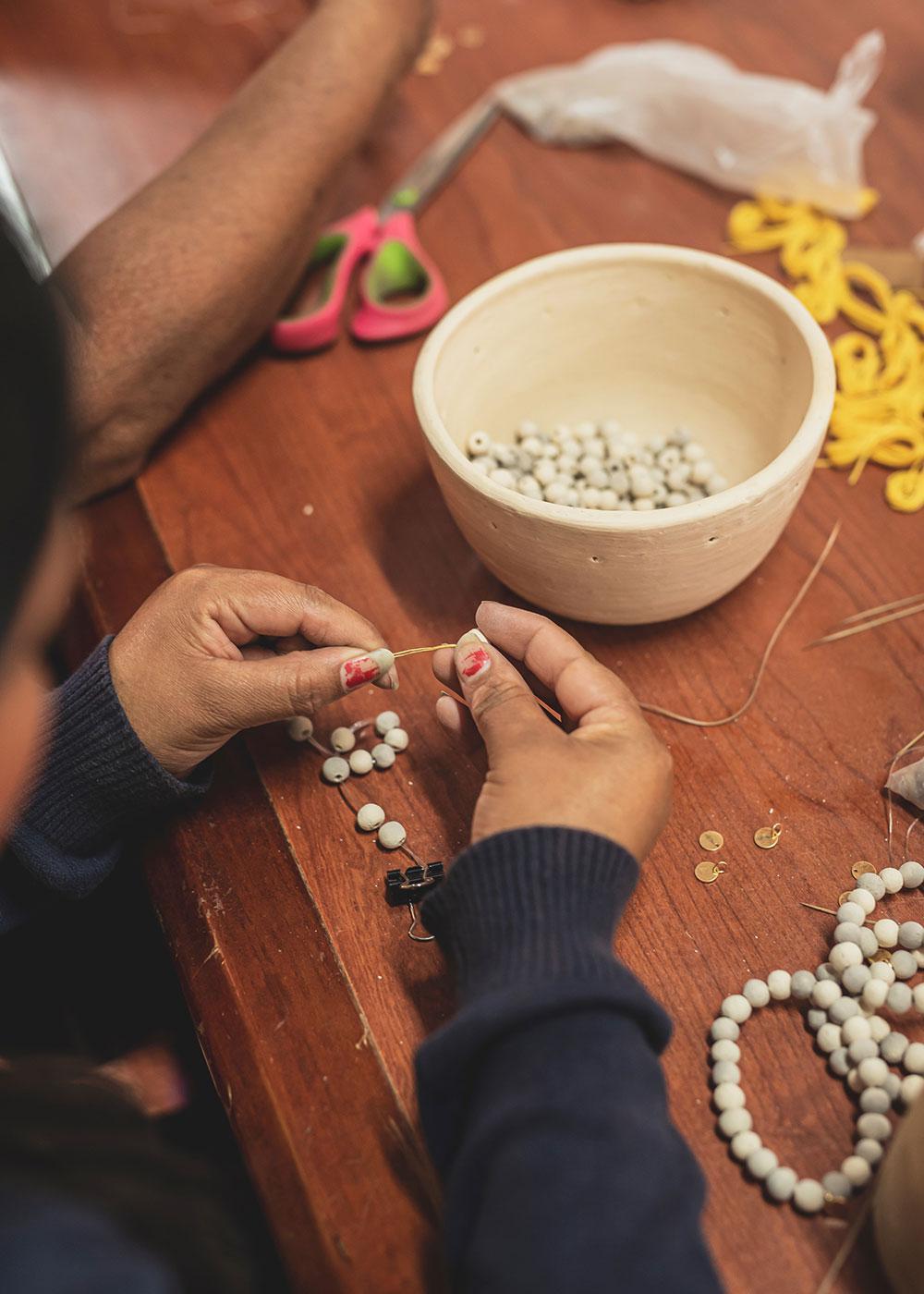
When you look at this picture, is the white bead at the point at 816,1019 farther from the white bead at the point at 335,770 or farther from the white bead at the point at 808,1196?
the white bead at the point at 335,770

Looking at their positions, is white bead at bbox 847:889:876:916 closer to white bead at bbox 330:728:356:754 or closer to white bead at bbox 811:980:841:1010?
white bead at bbox 811:980:841:1010

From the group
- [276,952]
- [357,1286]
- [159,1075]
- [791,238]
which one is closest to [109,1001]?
[159,1075]

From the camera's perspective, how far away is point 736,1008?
637 millimetres

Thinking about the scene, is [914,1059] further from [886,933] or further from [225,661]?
[225,661]

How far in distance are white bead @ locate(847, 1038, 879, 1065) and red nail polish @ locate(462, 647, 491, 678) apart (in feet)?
1.06

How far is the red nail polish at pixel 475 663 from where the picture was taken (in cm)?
70

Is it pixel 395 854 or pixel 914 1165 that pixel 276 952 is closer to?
pixel 395 854

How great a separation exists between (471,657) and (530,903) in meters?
0.18

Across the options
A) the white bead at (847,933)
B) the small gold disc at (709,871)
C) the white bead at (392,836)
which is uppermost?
the white bead at (392,836)

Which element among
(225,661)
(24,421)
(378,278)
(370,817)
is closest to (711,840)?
(370,817)

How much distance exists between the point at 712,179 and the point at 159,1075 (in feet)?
3.49

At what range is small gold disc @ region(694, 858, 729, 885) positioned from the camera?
702 millimetres

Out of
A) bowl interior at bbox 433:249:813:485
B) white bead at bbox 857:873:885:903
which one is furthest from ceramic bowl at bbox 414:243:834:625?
white bead at bbox 857:873:885:903

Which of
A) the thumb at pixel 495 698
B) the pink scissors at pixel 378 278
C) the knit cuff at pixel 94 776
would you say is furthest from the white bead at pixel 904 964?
the pink scissors at pixel 378 278
